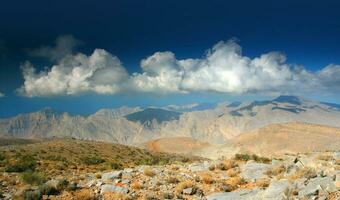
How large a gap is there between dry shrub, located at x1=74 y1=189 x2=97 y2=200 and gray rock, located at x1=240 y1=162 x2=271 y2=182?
10792mm

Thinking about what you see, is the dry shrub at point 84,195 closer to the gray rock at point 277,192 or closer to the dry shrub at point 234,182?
the dry shrub at point 234,182

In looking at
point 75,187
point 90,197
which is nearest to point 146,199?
point 90,197

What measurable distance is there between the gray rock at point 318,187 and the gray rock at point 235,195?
267 cm

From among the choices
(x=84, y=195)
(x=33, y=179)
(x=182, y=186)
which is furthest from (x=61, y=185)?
(x=182, y=186)

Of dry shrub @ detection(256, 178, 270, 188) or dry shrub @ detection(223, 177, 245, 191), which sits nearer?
dry shrub @ detection(256, 178, 270, 188)

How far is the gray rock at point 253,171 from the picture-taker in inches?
931

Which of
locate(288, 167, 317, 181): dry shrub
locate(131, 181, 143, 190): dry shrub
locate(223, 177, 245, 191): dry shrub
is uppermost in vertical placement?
locate(288, 167, 317, 181): dry shrub

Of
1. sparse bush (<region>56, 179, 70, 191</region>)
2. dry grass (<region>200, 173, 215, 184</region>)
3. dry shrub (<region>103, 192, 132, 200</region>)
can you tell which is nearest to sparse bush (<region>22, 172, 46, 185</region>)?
sparse bush (<region>56, 179, 70, 191</region>)

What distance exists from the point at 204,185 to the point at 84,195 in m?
7.89

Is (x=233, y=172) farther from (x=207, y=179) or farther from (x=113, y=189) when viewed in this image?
(x=113, y=189)

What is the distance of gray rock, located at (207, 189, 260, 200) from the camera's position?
18.2m

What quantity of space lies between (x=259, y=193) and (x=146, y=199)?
20.6 feet

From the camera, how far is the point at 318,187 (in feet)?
53.5

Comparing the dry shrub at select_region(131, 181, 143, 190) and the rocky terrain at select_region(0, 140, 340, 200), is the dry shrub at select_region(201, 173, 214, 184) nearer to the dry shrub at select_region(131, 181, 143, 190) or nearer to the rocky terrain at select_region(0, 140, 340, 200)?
the rocky terrain at select_region(0, 140, 340, 200)
